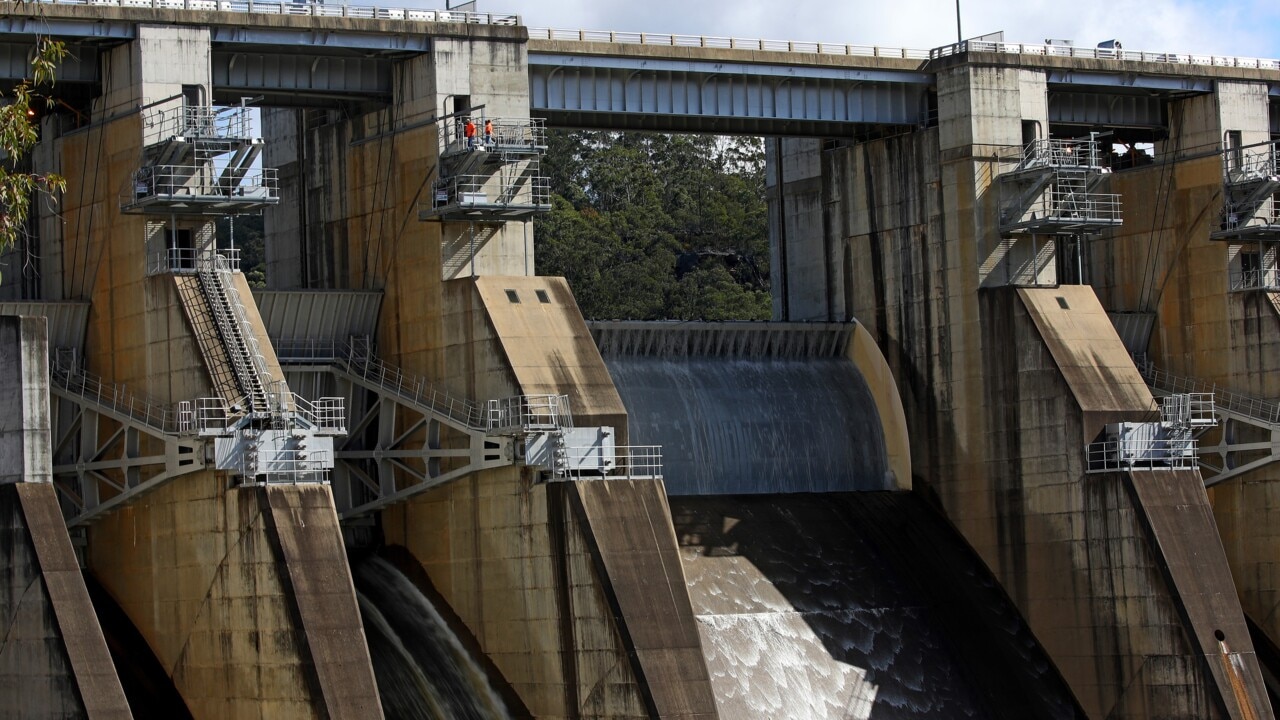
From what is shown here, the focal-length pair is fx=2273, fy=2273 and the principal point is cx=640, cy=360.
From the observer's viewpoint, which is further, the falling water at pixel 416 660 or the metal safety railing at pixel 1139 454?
the metal safety railing at pixel 1139 454

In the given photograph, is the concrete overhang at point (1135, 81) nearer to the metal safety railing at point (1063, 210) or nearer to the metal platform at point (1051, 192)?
the metal platform at point (1051, 192)

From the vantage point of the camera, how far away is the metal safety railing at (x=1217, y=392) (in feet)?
222

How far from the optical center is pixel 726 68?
6512 centimetres

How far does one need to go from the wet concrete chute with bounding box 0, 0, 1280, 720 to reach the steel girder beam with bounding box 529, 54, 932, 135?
0.41ft

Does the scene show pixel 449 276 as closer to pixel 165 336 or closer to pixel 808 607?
pixel 165 336

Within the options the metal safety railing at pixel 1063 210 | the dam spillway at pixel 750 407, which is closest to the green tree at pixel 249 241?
the dam spillway at pixel 750 407

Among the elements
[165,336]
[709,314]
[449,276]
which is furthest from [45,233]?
[709,314]

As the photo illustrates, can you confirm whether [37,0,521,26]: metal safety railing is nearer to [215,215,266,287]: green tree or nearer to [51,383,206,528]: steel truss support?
[51,383,206,528]: steel truss support

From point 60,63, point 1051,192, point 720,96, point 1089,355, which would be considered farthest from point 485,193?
point 1089,355

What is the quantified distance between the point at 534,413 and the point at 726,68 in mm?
15067

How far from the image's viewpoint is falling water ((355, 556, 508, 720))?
178 ft

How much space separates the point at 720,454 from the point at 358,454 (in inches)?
509

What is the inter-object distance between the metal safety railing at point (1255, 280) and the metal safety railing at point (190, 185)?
31.1 meters

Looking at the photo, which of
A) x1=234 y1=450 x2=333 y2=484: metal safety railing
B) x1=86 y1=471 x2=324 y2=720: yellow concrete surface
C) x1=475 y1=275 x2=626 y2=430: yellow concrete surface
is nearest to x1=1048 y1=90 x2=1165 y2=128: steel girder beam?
x1=475 y1=275 x2=626 y2=430: yellow concrete surface
